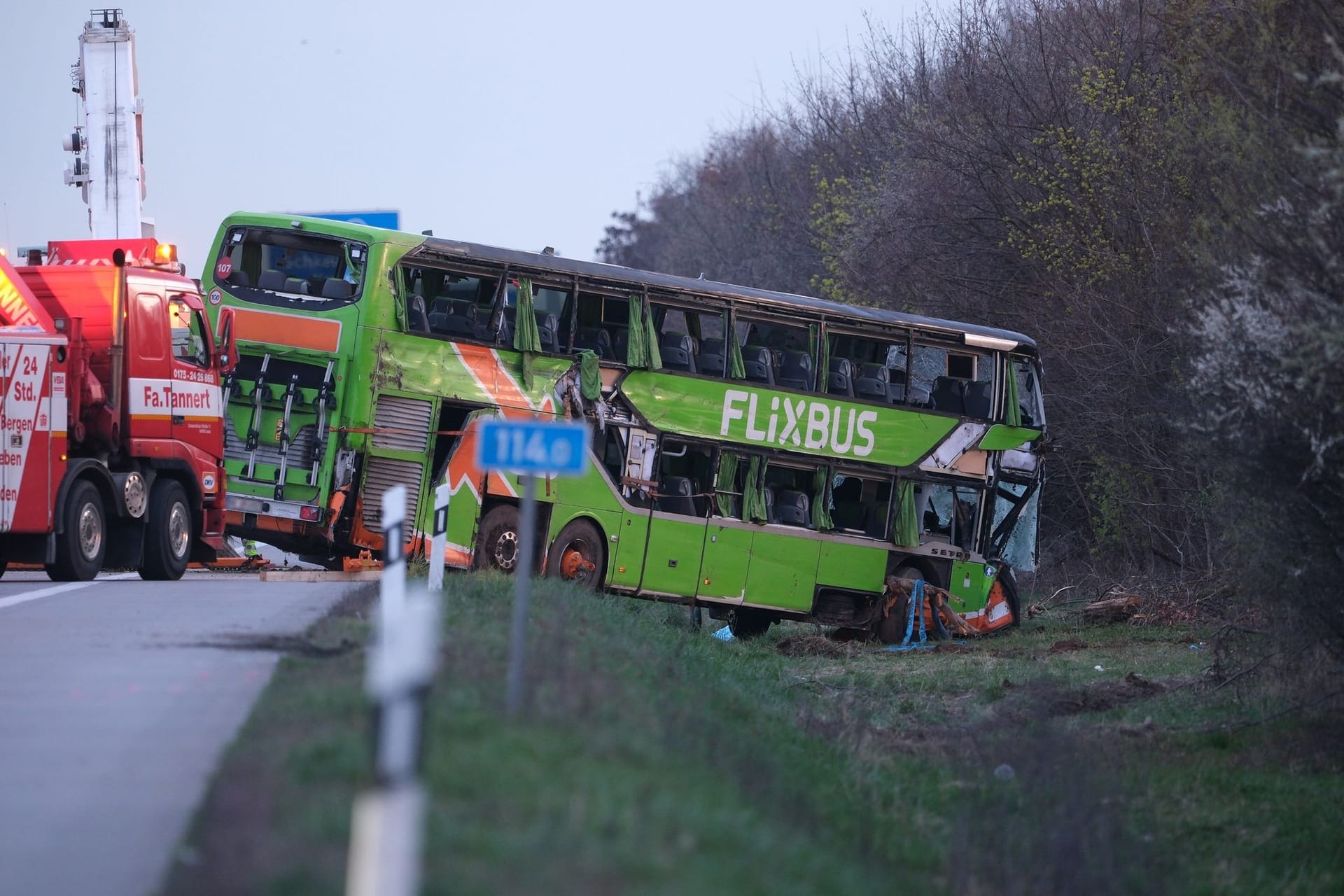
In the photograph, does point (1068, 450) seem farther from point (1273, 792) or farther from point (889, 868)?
point (889, 868)

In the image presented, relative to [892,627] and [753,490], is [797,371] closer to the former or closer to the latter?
[753,490]

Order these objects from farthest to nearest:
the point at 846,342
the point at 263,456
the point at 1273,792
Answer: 1. the point at 846,342
2. the point at 263,456
3. the point at 1273,792

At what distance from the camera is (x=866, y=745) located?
13188mm

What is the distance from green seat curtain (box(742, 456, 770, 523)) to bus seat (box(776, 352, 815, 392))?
1.13 metres

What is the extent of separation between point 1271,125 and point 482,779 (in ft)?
30.1

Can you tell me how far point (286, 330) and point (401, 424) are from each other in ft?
5.86

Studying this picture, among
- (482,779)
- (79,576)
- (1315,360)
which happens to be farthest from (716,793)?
(79,576)

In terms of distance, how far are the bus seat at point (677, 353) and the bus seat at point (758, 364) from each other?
0.83 metres

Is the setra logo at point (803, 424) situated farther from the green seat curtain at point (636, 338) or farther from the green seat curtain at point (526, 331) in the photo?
the green seat curtain at point (526, 331)

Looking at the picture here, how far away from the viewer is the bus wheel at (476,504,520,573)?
19531 millimetres

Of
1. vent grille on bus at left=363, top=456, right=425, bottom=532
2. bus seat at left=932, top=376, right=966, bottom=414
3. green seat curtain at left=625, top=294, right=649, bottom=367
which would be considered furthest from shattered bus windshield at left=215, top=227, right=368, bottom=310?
bus seat at left=932, top=376, right=966, bottom=414

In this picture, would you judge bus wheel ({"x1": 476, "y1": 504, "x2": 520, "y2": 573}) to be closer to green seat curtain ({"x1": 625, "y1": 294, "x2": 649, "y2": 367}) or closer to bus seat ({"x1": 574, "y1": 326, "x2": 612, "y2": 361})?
bus seat ({"x1": 574, "y1": 326, "x2": 612, "y2": 361})

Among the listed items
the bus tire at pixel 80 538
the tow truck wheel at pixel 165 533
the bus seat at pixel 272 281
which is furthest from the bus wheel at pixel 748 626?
the bus tire at pixel 80 538

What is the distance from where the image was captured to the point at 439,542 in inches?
571
